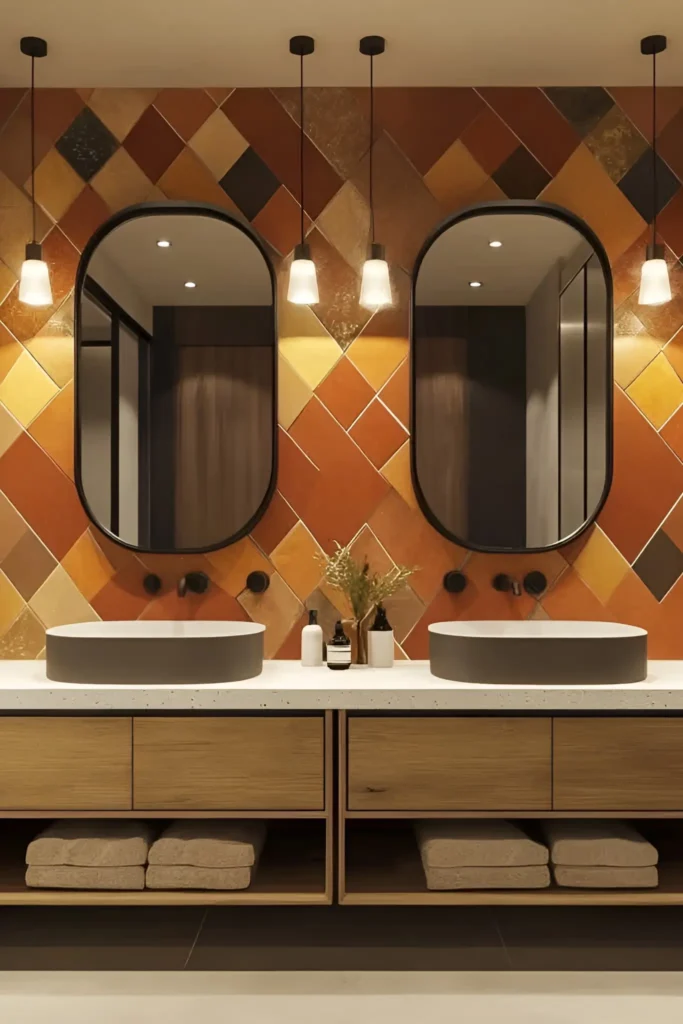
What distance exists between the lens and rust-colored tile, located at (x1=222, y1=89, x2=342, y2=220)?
2.80 m

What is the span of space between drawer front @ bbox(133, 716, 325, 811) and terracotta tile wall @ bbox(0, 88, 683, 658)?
21.1 inches

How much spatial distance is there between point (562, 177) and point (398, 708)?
5.83 ft

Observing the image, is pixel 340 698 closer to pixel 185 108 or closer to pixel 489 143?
pixel 489 143

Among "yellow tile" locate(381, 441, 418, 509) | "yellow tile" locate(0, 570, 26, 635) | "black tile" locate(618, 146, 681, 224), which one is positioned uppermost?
"black tile" locate(618, 146, 681, 224)

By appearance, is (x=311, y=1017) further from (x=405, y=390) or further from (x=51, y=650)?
(x=405, y=390)

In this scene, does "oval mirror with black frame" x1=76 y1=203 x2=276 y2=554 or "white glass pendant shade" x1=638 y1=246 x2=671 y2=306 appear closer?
"white glass pendant shade" x1=638 y1=246 x2=671 y2=306

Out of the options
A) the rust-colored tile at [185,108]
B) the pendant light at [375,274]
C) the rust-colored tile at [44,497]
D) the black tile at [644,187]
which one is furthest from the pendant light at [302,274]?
the black tile at [644,187]

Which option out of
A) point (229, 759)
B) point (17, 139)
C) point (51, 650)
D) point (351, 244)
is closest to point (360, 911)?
point (229, 759)

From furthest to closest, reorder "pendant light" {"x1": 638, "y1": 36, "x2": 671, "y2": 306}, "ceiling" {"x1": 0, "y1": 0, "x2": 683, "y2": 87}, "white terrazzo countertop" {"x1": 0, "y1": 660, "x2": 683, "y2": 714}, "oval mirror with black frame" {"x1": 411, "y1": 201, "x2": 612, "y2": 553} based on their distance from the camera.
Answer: "oval mirror with black frame" {"x1": 411, "y1": 201, "x2": 612, "y2": 553} → "pendant light" {"x1": 638, "y1": 36, "x2": 671, "y2": 306} → "ceiling" {"x1": 0, "y1": 0, "x2": 683, "y2": 87} → "white terrazzo countertop" {"x1": 0, "y1": 660, "x2": 683, "y2": 714}

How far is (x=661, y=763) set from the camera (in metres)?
2.25

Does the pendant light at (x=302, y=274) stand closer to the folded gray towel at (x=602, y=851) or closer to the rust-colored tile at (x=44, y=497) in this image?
the rust-colored tile at (x=44, y=497)

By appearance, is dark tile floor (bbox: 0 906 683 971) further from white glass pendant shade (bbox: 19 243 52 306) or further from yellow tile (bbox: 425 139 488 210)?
yellow tile (bbox: 425 139 488 210)

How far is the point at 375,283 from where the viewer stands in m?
2.59

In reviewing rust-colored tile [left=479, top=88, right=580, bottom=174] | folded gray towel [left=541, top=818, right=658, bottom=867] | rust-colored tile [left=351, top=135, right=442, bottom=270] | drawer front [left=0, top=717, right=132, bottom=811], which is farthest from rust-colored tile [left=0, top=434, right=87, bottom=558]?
rust-colored tile [left=479, top=88, right=580, bottom=174]
